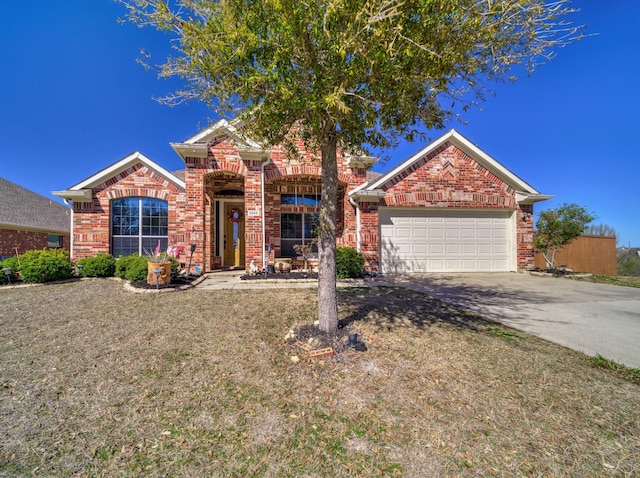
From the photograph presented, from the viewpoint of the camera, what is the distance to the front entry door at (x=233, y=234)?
11.3 metres

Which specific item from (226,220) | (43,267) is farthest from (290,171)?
(43,267)

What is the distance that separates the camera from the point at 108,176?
1000 cm

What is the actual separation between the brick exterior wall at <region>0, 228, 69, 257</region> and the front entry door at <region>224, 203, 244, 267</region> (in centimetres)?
1235

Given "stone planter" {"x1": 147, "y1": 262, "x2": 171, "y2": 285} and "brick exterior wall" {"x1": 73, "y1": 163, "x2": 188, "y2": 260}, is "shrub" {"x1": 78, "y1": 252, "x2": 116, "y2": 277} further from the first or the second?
"stone planter" {"x1": 147, "y1": 262, "x2": 171, "y2": 285}

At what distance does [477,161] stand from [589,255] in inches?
281

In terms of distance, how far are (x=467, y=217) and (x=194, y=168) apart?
1052 centimetres

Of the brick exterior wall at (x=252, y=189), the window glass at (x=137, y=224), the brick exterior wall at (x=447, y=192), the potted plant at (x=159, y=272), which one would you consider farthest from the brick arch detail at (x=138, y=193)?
the brick exterior wall at (x=447, y=192)

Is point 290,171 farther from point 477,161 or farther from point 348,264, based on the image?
point 477,161

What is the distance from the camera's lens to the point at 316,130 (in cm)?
321

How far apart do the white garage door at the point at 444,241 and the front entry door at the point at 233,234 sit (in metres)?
5.93

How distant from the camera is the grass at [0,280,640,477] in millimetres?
1812

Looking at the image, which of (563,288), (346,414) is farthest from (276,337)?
(563,288)

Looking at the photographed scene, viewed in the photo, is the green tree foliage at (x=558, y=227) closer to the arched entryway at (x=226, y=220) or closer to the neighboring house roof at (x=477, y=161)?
the neighboring house roof at (x=477, y=161)

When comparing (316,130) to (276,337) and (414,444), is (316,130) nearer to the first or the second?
(276,337)
